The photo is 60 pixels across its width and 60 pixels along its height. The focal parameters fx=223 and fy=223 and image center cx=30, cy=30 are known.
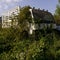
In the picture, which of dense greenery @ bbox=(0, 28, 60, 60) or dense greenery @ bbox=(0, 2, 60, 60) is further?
dense greenery @ bbox=(0, 2, 60, 60)

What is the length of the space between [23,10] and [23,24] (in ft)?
4.39

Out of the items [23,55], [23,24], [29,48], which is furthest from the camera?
[23,24]

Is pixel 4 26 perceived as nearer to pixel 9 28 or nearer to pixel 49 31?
pixel 9 28

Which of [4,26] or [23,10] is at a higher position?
[23,10]

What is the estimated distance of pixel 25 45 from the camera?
1809 centimetres

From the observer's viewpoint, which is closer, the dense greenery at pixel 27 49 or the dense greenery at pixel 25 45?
the dense greenery at pixel 27 49

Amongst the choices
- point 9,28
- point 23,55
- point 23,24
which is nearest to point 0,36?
point 9,28

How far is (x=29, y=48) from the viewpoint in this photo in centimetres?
1750

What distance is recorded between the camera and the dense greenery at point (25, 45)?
16.6 metres

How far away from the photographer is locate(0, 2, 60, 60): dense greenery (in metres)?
16.6

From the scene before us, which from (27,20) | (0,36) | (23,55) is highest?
(27,20)

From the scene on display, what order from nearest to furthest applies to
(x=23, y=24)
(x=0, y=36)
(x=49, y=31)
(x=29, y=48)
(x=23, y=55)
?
(x=23, y=55)
(x=29, y=48)
(x=0, y=36)
(x=23, y=24)
(x=49, y=31)

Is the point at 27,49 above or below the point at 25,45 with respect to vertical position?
below

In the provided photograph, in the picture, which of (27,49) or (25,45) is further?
(25,45)
